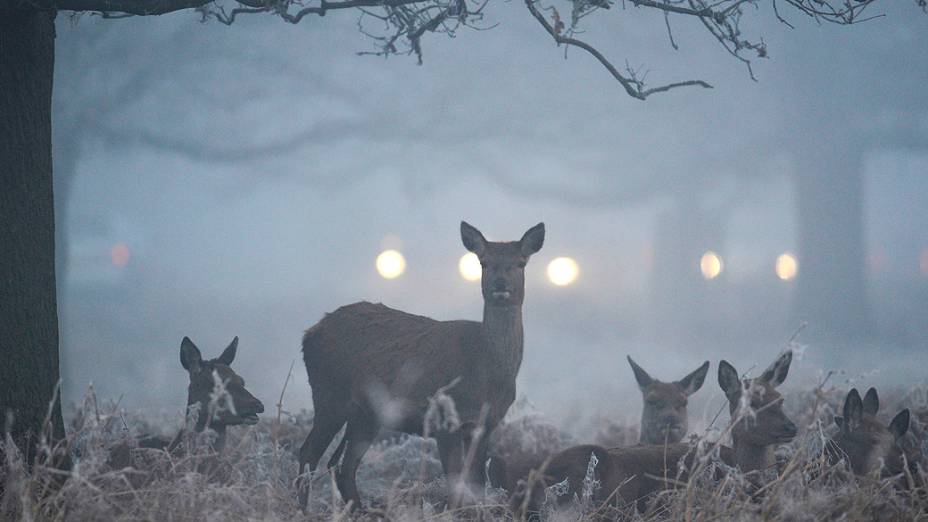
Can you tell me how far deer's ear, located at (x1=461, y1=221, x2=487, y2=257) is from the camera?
8.78 m

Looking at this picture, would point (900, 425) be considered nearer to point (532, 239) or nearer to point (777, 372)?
point (777, 372)

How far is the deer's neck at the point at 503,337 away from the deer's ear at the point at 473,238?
595mm

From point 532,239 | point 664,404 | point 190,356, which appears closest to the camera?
point 190,356

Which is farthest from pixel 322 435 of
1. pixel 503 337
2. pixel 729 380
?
pixel 729 380

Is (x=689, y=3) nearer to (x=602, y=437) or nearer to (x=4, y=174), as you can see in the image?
(x=4, y=174)

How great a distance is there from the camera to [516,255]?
8.64 meters

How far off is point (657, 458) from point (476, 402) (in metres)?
1.71

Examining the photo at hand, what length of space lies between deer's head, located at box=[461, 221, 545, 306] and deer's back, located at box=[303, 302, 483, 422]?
19.1 inches

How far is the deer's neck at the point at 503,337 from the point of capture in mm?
8438

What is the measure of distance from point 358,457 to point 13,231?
12.4 ft

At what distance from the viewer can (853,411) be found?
25.4 feet

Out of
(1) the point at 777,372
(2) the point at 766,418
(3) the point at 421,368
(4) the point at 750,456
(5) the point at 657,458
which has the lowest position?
(5) the point at 657,458

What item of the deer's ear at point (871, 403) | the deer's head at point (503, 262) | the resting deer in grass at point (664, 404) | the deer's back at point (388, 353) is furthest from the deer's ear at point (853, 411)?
the deer's back at point (388, 353)

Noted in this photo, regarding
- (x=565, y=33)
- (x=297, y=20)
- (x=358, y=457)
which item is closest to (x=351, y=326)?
(x=358, y=457)
